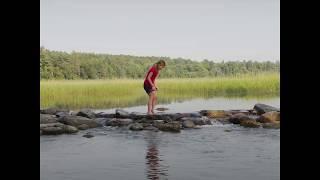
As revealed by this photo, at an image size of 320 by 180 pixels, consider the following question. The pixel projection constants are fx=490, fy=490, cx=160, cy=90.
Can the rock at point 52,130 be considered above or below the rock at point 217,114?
below

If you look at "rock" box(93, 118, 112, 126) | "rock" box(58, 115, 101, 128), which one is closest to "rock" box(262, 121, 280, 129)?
"rock" box(93, 118, 112, 126)

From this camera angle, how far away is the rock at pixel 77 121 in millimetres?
7980

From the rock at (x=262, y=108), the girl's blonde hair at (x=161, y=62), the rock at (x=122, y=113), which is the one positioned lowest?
the rock at (x=122, y=113)

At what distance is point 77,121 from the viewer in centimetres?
808

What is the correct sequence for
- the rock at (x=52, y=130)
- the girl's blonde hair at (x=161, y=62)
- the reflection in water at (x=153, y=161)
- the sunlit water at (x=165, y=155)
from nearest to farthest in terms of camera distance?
the reflection in water at (x=153, y=161)
the sunlit water at (x=165, y=155)
the rock at (x=52, y=130)
the girl's blonde hair at (x=161, y=62)

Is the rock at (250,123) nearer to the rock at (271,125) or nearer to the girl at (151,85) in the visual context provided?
the rock at (271,125)

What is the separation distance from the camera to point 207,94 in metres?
10.3

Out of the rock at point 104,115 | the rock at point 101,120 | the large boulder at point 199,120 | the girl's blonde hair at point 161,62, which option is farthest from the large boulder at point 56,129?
the girl's blonde hair at point 161,62

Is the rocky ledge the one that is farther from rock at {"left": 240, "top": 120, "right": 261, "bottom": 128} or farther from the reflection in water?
the reflection in water

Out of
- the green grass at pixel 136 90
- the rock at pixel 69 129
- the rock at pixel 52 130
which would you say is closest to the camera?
the rock at pixel 52 130

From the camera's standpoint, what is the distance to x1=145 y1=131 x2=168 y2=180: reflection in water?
15.8ft

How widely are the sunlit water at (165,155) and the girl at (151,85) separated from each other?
1422mm
